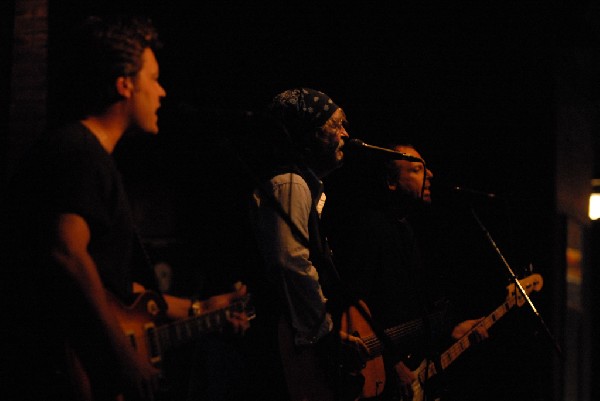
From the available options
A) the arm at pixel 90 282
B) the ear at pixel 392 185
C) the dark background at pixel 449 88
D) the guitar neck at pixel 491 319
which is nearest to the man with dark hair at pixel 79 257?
the arm at pixel 90 282

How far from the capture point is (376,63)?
4.96m

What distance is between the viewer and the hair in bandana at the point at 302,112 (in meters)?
3.22

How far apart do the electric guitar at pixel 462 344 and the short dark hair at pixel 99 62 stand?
2.40 metres

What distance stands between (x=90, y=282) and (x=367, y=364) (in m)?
1.86

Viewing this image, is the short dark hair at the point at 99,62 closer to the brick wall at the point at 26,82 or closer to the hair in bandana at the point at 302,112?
the hair in bandana at the point at 302,112

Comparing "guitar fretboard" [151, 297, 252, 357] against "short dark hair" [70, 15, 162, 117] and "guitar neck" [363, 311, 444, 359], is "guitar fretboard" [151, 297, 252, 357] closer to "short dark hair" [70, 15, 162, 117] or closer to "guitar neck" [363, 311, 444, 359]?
"short dark hair" [70, 15, 162, 117]

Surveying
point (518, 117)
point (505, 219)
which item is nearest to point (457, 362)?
point (505, 219)

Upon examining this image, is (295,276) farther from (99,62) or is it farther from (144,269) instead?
(99,62)

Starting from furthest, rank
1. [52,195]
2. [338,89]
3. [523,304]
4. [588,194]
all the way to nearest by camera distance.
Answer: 1. [588,194]
2. [338,89]
3. [523,304]
4. [52,195]

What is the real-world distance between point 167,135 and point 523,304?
348 cm

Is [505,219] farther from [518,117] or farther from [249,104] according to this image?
[249,104]

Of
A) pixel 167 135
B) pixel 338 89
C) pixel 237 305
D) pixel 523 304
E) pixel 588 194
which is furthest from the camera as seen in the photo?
pixel 588 194

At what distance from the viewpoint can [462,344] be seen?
13.4ft

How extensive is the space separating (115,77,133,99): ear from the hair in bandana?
1.22 m
